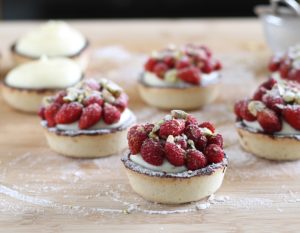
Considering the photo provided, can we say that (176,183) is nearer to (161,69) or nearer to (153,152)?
(153,152)

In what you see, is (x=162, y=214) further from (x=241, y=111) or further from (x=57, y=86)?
(x=57, y=86)

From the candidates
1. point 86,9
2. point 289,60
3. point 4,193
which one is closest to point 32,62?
point 4,193

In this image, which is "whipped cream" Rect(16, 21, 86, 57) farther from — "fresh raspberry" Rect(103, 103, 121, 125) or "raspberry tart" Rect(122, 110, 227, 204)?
"raspberry tart" Rect(122, 110, 227, 204)

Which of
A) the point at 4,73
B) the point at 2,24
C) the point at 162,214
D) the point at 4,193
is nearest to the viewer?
the point at 162,214

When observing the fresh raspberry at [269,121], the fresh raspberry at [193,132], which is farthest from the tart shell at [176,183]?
the fresh raspberry at [269,121]

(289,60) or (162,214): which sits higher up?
(289,60)

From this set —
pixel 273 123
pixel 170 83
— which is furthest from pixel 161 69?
pixel 273 123
